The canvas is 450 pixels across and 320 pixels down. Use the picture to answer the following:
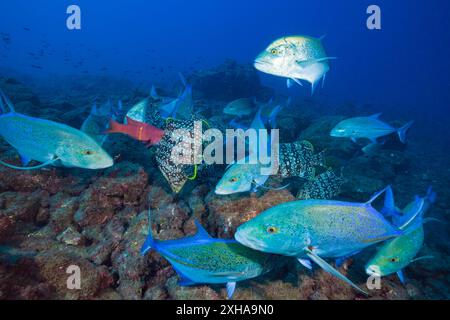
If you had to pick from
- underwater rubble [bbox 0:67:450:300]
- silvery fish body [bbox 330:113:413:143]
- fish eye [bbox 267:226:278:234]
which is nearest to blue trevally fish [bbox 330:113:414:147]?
silvery fish body [bbox 330:113:413:143]

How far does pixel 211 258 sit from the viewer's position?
248 cm

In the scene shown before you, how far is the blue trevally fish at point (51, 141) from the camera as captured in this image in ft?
9.31

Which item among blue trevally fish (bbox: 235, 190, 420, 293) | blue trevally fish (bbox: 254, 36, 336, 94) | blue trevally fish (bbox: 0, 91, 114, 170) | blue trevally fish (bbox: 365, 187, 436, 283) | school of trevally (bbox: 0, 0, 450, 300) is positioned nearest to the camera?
blue trevally fish (bbox: 235, 190, 420, 293)

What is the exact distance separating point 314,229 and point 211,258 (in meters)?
1.06

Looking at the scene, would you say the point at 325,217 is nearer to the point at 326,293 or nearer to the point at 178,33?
the point at 326,293

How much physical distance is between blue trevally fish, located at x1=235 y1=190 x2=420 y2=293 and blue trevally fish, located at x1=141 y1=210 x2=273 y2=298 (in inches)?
13.3

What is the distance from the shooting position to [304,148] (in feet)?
15.2

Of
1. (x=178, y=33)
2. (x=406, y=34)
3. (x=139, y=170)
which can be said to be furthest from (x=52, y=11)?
(x=139, y=170)

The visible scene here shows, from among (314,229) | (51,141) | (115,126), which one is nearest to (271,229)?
(314,229)

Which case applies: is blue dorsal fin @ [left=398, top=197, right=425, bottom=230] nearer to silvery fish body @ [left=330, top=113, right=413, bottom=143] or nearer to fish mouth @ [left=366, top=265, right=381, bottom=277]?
fish mouth @ [left=366, top=265, right=381, bottom=277]

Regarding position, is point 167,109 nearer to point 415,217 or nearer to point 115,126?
point 115,126

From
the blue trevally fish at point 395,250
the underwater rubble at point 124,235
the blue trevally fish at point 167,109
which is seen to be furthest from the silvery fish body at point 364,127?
the blue trevally fish at point 167,109

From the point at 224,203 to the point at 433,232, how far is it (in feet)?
19.7

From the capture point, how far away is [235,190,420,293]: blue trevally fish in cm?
220
